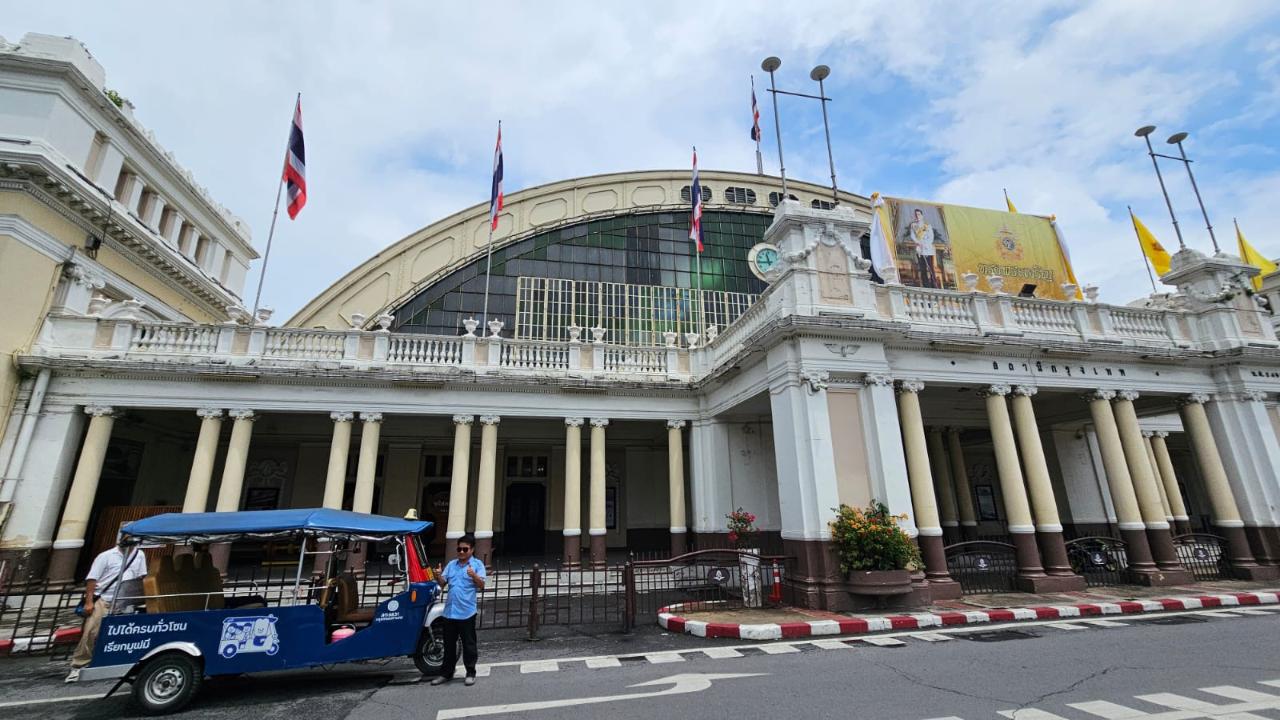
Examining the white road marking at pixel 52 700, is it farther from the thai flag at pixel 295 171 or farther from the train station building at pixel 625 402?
the thai flag at pixel 295 171

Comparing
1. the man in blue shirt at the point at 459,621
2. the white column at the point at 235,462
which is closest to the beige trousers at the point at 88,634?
the man in blue shirt at the point at 459,621

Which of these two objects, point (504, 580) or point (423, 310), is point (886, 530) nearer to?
point (504, 580)

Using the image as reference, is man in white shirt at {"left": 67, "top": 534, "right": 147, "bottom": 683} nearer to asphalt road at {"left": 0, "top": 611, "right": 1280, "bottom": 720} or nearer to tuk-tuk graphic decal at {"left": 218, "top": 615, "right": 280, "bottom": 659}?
asphalt road at {"left": 0, "top": 611, "right": 1280, "bottom": 720}

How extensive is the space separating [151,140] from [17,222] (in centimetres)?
648

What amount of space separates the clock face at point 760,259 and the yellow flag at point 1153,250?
14.9 m

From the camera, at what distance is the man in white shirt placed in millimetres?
6854

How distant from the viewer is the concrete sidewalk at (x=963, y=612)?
29.9 ft

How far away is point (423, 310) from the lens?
24.8m

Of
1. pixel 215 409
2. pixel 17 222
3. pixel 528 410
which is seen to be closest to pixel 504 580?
pixel 528 410

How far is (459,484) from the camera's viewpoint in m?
15.3

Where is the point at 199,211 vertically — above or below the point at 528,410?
above

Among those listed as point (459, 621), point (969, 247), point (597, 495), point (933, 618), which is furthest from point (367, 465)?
point (969, 247)

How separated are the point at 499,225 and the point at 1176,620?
25.7m

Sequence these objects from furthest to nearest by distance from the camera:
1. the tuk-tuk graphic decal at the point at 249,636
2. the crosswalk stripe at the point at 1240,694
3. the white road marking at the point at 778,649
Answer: the white road marking at the point at 778,649 → the tuk-tuk graphic decal at the point at 249,636 → the crosswalk stripe at the point at 1240,694
